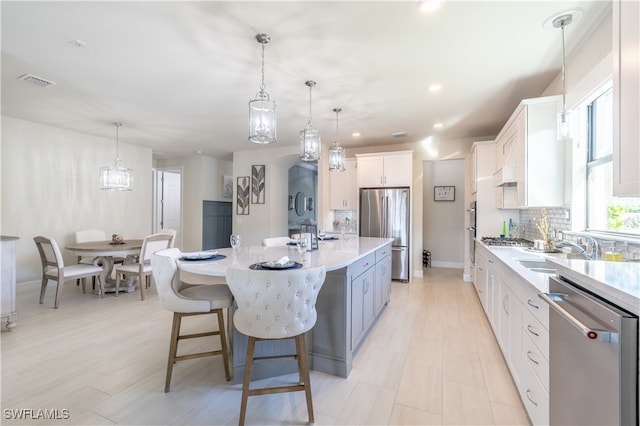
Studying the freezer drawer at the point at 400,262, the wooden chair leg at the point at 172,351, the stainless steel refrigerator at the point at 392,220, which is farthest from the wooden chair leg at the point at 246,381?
the freezer drawer at the point at 400,262

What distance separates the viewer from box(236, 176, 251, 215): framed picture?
6.75 metres

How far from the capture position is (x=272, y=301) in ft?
5.16

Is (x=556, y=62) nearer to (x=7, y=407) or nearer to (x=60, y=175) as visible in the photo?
(x=7, y=407)

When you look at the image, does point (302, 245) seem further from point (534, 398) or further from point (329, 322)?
point (534, 398)

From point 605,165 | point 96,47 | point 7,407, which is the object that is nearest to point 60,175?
point 96,47

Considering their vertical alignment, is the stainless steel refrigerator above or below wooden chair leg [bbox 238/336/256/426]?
above

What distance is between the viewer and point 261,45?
2.45 m

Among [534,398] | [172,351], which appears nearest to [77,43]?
[172,351]

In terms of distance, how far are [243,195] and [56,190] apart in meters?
3.28

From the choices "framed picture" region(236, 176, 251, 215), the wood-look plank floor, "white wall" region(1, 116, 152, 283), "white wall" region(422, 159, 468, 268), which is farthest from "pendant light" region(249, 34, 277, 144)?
"white wall" region(422, 159, 468, 268)

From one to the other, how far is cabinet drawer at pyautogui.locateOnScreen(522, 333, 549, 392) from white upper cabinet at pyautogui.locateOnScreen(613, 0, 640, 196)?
35.7 inches

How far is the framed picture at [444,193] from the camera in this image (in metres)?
6.96

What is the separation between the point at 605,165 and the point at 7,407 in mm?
4565

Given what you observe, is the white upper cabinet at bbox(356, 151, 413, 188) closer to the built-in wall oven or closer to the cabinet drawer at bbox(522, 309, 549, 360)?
the built-in wall oven
